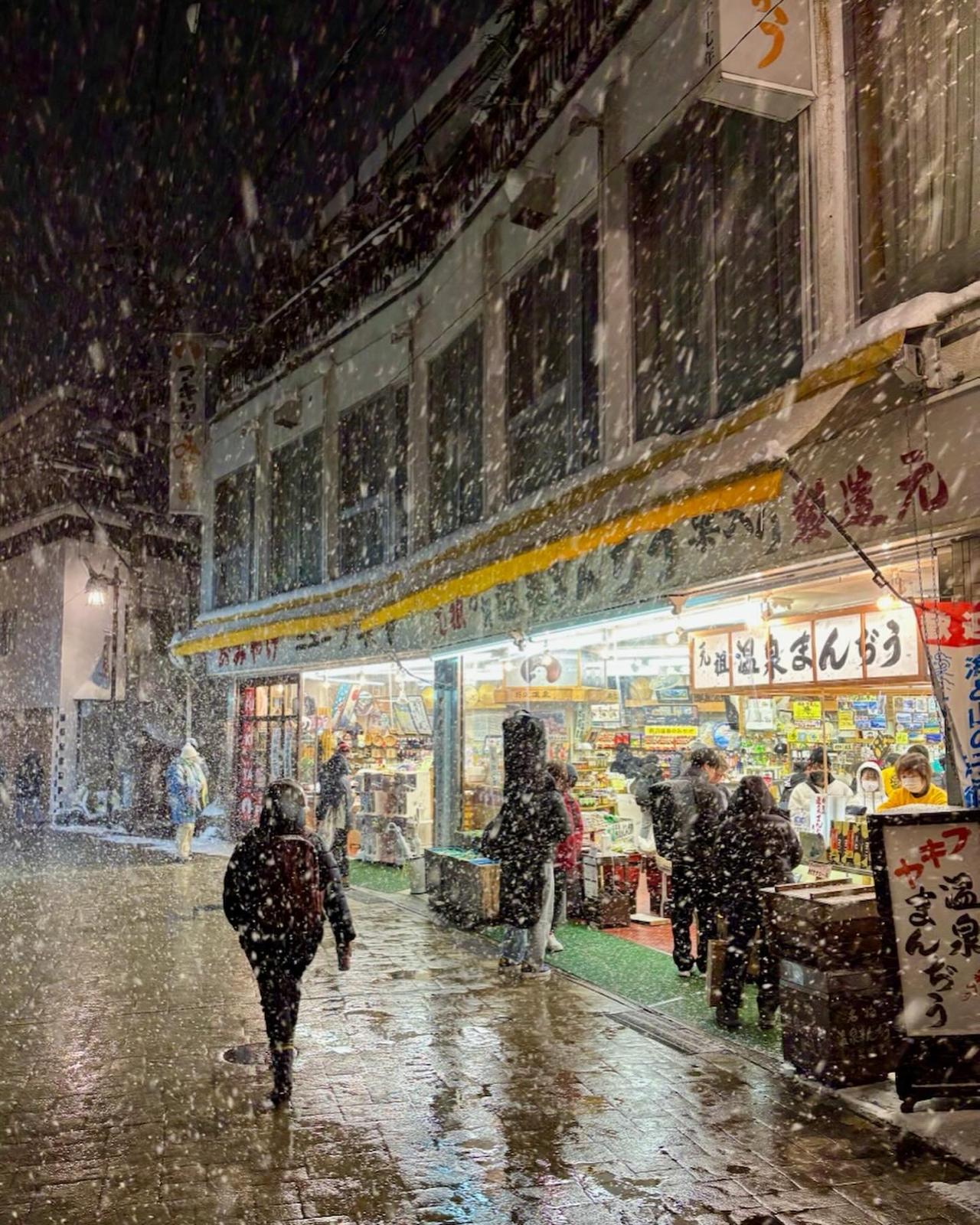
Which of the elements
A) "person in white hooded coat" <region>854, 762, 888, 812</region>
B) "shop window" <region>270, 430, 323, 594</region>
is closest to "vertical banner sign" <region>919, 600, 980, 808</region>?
"person in white hooded coat" <region>854, 762, 888, 812</region>

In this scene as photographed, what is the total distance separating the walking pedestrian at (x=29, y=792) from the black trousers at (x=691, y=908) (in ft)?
67.0

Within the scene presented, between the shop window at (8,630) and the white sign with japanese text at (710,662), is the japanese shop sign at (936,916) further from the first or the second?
the shop window at (8,630)

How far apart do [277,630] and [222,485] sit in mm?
5735

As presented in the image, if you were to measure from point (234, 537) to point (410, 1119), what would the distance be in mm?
18371

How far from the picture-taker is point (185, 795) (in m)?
17.7

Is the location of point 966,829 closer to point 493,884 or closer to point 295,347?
point 493,884

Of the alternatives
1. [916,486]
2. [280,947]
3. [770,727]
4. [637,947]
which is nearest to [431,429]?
[770,727]

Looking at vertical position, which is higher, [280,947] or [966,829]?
[966,829]

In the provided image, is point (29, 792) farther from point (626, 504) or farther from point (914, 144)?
point (914, 144)

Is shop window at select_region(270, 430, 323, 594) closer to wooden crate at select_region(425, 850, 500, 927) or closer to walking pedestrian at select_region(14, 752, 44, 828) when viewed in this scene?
wooden crate at select_region(425, 850, 500, 927)

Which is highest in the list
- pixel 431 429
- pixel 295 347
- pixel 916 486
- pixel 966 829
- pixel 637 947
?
pixel 295 347

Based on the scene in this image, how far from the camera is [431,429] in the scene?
15.9 meters

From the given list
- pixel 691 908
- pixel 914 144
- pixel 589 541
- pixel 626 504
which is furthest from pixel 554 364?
pixel 691 908

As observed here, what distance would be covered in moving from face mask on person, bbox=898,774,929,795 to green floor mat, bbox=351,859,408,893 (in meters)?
8.35
